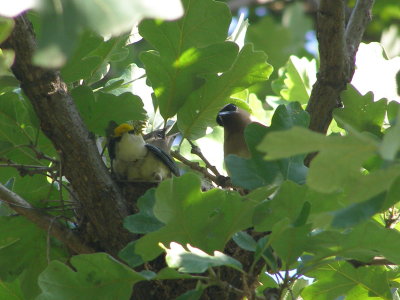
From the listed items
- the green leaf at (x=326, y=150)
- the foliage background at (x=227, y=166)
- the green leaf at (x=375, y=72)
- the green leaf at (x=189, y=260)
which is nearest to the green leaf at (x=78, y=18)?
the foliage background at (x=227, y=166)

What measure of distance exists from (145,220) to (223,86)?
0.76 meters

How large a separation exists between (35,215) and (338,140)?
1.49m

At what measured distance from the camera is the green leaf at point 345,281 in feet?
8.35

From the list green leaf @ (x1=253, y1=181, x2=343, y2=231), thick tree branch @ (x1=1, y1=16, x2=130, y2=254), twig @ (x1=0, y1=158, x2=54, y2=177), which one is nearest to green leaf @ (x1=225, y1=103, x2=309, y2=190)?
green leaf @ (x1=253, y1=181, x2=343, y2=231)

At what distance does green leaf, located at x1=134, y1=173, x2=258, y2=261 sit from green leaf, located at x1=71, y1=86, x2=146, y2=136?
798 mm

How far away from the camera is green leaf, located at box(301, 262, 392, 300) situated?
8.35 feet

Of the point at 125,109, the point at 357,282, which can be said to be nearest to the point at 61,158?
the point at 125,109

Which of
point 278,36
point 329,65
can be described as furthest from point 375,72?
point 278,36

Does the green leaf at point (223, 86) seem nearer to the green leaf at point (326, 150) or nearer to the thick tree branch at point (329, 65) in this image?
the thick tree branch at point (329, 65)

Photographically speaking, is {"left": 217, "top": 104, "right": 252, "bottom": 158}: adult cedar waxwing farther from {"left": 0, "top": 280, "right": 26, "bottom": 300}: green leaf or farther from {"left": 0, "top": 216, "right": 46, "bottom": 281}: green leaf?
{"left": 0, "top": 280, "right": 26, "bottom": 300}: green leaf

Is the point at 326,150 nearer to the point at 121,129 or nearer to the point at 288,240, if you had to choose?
the point at 288,240

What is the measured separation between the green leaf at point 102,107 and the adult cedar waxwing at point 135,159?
1.30 ft

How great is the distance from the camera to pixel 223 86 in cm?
275

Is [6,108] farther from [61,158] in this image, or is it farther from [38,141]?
[61,158]
